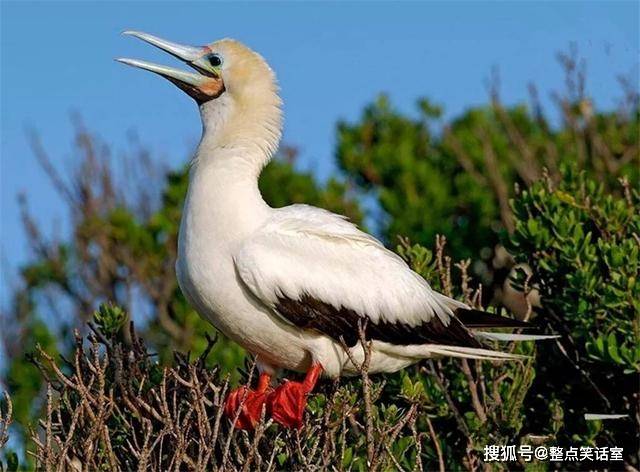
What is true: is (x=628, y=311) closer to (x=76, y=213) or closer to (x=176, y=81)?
(x=176, y=81)

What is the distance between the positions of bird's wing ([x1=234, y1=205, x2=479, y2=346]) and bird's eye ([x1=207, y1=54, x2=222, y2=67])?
3.02ft

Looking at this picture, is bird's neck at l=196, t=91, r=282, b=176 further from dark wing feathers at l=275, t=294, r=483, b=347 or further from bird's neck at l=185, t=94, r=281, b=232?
dark wing feathers at l=275, t=294, r=483, b=347

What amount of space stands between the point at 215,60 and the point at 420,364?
205cm

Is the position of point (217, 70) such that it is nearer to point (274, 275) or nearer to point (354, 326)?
point (274, 275)

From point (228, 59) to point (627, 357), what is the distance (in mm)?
2652

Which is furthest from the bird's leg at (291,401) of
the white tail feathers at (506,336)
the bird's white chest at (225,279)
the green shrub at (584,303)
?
the green shrub at (584,303)

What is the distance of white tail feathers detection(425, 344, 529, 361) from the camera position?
6836 millimetres

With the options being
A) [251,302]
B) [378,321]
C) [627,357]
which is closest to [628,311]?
[627,357]

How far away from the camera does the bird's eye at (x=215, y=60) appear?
7211mm

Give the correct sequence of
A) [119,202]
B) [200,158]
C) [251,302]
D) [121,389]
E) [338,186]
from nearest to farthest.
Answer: [121,389]
[251,302]
[200,158]
[338,186]
[119,202]

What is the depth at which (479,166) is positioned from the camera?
1567 centimetres

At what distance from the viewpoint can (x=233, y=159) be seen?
6789 millimetres

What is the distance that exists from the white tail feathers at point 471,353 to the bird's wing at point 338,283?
4 cm

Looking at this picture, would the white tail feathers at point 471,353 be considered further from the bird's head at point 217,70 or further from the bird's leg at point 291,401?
the bird's head at point 217,70
